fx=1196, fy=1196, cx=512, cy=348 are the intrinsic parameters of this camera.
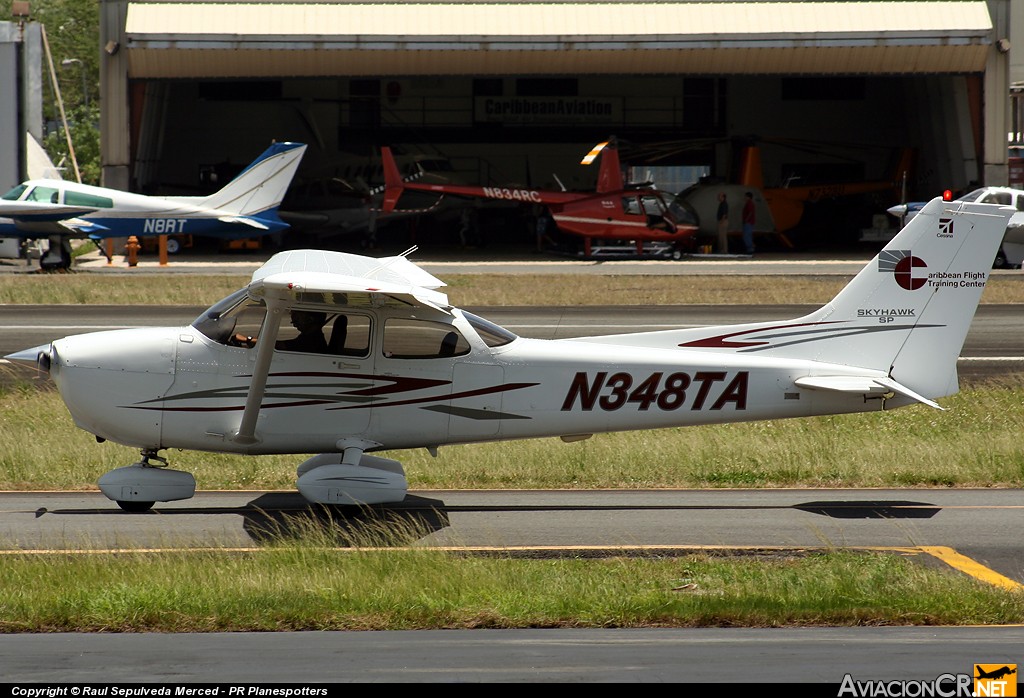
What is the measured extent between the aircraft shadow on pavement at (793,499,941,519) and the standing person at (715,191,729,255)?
2940 cm

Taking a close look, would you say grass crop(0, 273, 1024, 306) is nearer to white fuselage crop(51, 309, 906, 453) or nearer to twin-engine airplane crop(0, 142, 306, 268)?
twin-engine airplane crop(0, 142, 306, 268)

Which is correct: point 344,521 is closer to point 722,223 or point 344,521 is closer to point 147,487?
point 147,487

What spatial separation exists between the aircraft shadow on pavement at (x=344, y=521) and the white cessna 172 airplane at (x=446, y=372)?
28 cm

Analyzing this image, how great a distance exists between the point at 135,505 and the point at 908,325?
6920mm

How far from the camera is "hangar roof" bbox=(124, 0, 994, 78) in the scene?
36.8m

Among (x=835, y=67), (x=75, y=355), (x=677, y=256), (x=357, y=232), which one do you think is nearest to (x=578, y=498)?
(x=75, y=355)

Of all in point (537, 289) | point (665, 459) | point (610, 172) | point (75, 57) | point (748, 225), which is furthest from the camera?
point (75, 57)

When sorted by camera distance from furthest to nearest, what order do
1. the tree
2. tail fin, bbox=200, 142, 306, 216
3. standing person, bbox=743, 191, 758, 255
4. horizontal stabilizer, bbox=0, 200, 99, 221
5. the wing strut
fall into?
the tree, standing person, bbox=743, 191, 758, 255, tail fin, bbox=200, 142, 306, 216, horizontal stabilizer, bbox=0, 200, 99, 221, the wing strut

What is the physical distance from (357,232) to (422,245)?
345 centimetres

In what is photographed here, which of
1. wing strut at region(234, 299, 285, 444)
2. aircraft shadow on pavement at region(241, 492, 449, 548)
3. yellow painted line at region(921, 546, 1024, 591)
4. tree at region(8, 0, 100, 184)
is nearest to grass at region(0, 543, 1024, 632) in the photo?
yellow painted line at region(921, 546, 1024, 591)

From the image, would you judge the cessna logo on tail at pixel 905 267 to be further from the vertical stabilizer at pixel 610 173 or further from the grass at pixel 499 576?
the vertical stabilizer at pixel 610 173

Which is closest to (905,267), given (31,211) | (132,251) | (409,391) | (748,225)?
(409,391)

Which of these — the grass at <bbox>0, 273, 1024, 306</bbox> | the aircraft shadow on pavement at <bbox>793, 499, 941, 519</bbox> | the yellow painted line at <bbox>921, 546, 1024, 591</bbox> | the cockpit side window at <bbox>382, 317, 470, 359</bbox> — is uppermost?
the cockpit side window at <bbox>382, 317, 470, 359</bbox>

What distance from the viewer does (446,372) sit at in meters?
10.3
